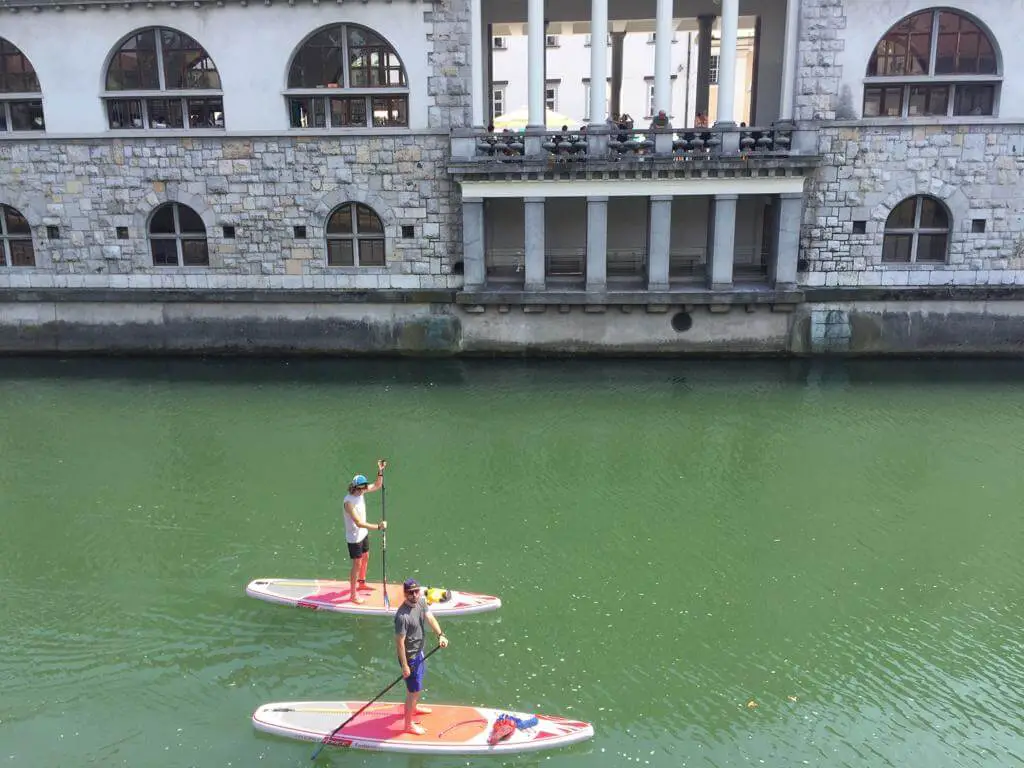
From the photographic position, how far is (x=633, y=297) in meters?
17.9

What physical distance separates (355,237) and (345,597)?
11.8 metres

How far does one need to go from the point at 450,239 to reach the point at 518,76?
2427cm

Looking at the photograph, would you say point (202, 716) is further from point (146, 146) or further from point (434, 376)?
point (146, 146)

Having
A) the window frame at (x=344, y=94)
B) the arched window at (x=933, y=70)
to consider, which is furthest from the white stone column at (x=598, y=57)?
the arched window at (x=933, y=70)

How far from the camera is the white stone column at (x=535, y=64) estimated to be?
17.7 meters

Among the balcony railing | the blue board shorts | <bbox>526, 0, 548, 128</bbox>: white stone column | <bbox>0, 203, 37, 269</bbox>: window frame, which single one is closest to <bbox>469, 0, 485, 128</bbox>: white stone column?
the balcony railing

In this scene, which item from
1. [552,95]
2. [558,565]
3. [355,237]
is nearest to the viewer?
[558,565]

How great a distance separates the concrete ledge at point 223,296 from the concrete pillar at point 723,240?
5.81m

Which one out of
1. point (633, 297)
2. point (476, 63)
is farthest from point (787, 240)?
point (476, 63)

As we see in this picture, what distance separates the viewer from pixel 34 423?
564 inches

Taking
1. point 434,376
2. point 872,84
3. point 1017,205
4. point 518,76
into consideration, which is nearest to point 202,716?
point 434,376

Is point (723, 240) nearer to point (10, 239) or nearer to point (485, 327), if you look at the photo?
point (485, 327)

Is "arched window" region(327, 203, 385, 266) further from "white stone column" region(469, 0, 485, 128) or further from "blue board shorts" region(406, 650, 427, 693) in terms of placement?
"blue board shorts" region(406, 650, 427, 693)

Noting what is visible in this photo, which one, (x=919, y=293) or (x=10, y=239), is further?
(x=10, y=239)
